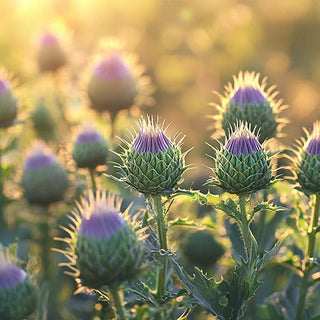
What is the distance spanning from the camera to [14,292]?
2.86 meters

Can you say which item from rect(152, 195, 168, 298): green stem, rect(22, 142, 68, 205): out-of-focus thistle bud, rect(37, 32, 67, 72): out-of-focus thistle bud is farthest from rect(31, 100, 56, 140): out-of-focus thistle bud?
rect(152, 195, 168, 298): green stem

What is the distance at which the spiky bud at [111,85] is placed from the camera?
5.30 metres

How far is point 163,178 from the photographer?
2918mm

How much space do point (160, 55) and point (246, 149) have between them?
9.45 metres

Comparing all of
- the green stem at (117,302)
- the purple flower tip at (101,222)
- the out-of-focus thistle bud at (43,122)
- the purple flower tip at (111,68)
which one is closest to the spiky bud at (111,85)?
the purple flower tip at (111,68)

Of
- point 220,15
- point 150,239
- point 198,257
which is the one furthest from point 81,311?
point 220,15

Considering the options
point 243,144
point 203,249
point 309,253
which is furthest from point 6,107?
point 309,253

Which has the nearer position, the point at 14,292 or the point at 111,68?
the point at 14,292

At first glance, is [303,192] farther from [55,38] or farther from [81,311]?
[55,38]

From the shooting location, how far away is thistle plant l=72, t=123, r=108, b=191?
447 centimetres

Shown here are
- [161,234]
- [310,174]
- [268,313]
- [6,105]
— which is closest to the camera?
[161,234]

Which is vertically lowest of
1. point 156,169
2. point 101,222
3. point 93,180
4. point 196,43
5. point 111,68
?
point 101,222

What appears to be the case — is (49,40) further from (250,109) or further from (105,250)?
(105,250)

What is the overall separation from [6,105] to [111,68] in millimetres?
1074
